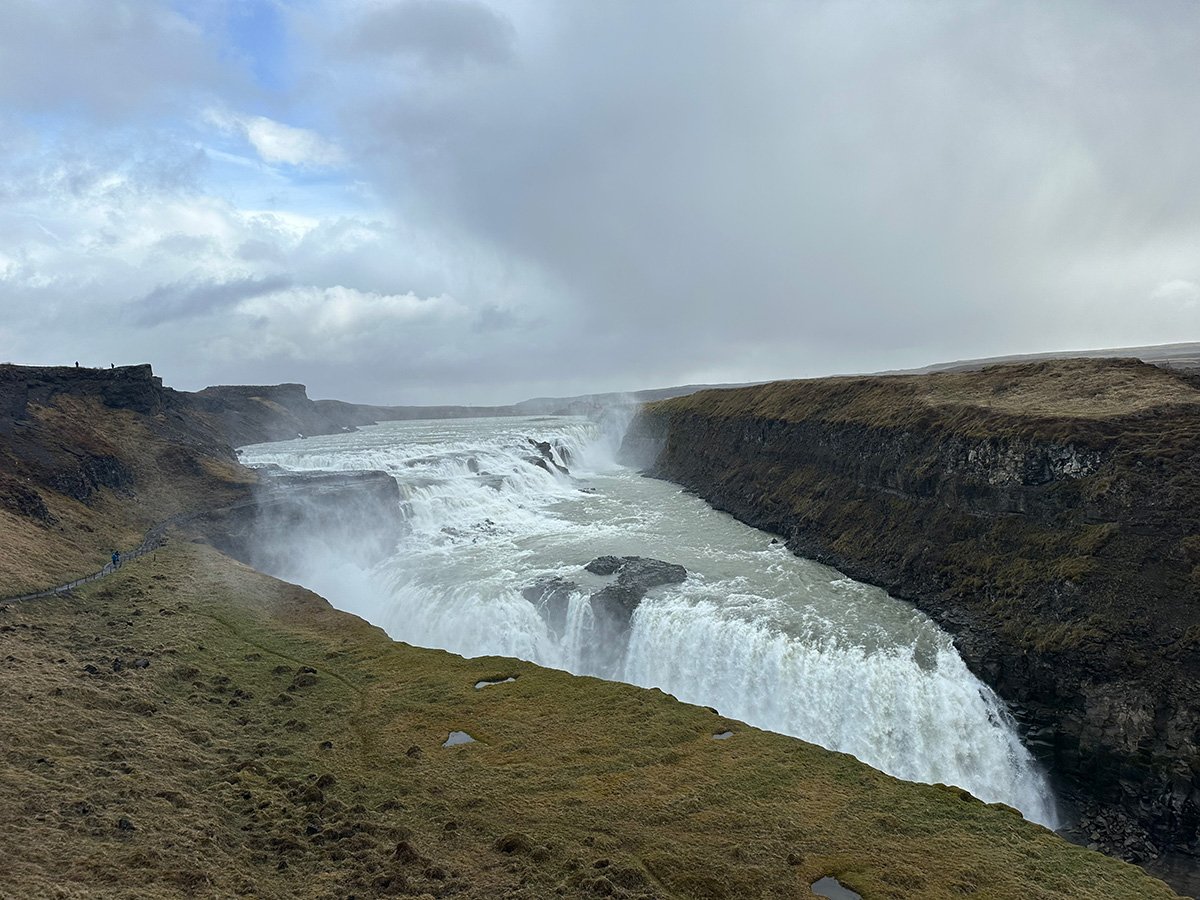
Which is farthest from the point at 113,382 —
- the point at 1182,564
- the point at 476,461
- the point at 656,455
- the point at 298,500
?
the point at 1182,564

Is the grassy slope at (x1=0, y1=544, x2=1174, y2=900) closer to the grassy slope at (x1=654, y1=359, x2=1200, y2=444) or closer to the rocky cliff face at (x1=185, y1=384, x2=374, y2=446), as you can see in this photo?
the grassy slope at (x1=654, y1=359, x2=1200, y2=444)

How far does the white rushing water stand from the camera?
2338cm

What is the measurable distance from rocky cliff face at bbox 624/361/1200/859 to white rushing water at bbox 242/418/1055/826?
1.74 m

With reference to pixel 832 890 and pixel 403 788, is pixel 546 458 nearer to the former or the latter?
pixel 403 788

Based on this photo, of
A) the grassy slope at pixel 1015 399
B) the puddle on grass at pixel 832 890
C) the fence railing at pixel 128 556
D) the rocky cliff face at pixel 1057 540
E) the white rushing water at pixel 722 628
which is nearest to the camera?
the puddle on grass at pixel 832 890

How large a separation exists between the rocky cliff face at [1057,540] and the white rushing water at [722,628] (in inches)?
68.4

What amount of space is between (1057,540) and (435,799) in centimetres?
2800

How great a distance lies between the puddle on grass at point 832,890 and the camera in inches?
456

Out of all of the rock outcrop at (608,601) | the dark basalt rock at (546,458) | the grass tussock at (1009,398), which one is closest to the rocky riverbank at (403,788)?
the rock outcrop at (608,601)

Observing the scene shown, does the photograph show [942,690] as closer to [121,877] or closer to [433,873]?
[433,873]

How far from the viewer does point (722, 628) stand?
1118 inches

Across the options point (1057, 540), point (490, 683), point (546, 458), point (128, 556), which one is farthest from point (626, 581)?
point (546, 458)

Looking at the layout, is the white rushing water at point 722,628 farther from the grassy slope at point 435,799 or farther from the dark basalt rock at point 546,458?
the dark basalt rock at point 546,458

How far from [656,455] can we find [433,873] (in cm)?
7706
